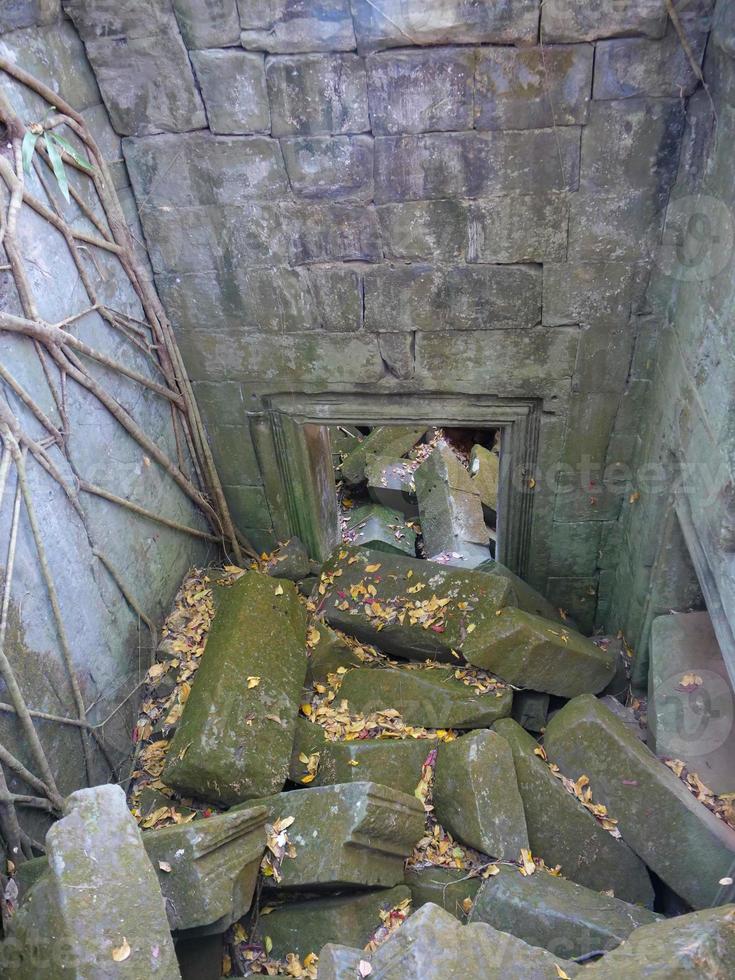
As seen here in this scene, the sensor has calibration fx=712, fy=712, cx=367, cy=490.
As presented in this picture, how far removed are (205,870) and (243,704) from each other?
3.18ft

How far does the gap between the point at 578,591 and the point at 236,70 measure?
160 inches

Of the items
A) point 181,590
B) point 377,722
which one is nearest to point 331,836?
point 377,722

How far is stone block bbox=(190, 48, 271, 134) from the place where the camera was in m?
3.61

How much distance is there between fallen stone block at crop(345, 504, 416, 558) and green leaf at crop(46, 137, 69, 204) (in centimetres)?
367

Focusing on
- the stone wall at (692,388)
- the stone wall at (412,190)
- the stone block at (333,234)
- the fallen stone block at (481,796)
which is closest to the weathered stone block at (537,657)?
the stone wall at (692,388)

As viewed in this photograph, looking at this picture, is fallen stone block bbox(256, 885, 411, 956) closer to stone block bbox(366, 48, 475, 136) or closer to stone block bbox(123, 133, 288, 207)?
stone block bbox(123, 133, 288, 207)

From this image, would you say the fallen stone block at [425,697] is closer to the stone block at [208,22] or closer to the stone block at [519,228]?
the stone block at [519,228]

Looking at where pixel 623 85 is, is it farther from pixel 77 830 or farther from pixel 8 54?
pixel 77 830

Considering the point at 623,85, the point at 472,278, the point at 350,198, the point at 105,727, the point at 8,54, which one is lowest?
the point at 105,727

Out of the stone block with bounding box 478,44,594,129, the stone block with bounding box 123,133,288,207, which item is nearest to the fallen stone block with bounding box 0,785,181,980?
the stone block with bounding box 123,133,288,207

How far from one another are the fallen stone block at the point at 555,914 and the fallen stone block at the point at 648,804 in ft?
1.65

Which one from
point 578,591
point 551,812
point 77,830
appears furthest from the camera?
point 578,591

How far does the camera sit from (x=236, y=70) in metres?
3.63

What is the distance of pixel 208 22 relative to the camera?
3.53m
